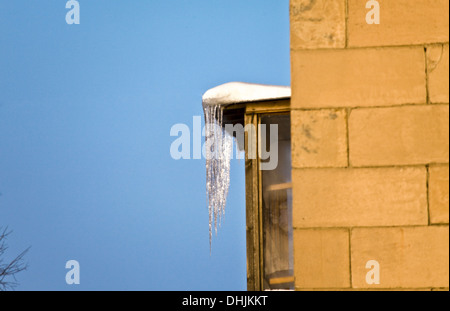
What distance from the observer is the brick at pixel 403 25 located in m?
3.07

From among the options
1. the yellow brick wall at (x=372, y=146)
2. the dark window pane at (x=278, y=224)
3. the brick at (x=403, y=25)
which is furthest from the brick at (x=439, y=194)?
the dark window pane at (x=278, y=224)

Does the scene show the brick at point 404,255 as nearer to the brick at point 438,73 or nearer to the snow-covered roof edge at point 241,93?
the brick at point 438,73

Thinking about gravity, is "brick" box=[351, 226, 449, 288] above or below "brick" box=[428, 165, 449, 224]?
below

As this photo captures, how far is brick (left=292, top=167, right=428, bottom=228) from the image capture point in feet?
9.72

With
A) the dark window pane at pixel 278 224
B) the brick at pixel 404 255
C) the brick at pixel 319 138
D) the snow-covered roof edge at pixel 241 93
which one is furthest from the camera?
the snow-covered roof edge at pixel 241 93

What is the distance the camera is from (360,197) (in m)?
2.98

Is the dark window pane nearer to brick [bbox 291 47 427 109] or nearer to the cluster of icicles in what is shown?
the cluster of icicles

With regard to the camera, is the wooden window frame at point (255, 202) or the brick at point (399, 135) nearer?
the brick at point (399, 135)

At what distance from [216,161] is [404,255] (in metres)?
4.67

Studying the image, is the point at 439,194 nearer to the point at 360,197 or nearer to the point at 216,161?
the point at 360,197

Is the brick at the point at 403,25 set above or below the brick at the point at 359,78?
above

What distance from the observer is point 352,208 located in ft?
9.78

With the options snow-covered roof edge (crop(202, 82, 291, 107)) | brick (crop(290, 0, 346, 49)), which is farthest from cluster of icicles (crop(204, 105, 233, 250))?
brick (crop(290, 0, 346, 49))
